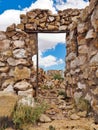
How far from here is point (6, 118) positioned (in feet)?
13.4

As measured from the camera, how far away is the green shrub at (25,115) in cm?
406

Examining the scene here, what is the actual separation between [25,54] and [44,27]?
69.9 inches

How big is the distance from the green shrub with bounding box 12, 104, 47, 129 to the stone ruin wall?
921 mm

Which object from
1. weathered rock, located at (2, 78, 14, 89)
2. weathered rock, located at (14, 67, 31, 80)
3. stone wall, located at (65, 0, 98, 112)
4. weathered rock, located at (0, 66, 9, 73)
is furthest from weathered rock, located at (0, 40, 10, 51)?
stone wall, located at (65, 0, 98, 112)

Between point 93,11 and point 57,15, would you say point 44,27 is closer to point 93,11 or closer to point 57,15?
point 57,15

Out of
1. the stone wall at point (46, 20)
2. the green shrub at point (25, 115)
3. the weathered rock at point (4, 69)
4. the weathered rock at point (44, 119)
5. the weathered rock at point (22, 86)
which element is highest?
the stone wall at point (46, 20)

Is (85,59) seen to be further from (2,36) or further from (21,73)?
(2,36)

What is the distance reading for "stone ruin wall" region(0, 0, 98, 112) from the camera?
4647mm

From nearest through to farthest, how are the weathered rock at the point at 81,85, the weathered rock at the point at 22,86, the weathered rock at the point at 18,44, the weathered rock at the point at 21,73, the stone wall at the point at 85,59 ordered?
the stone wall at the point at 85,59, the weathered rock at the point at 81,85, the weathered rock at the point at 22,86, the weathered rock at the point at 21,73, the weathered rock at the point at 18,44

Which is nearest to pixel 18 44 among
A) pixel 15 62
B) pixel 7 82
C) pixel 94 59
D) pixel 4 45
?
pixel 4 45

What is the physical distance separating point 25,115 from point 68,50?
2.82 m

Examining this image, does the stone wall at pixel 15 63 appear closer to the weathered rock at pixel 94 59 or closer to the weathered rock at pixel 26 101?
the weathered rock at pixel 26 101

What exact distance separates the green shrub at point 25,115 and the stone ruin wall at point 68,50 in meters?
0.92

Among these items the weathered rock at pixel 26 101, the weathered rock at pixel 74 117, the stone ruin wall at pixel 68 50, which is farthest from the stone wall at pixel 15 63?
the weathered rock at pixel 74 117
